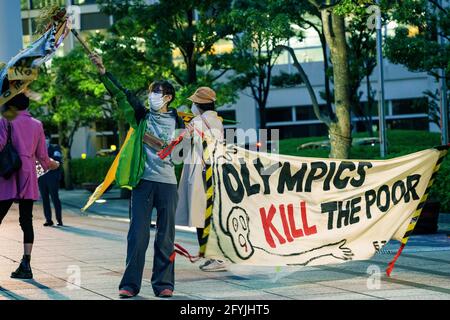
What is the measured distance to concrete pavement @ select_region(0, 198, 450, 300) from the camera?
8523 millimetres

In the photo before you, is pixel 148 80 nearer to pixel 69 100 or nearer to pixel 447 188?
pixel 69 100

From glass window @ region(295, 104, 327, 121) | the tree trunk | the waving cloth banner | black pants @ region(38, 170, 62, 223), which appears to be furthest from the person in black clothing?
glass window @ region(295, 104, 327, 121)

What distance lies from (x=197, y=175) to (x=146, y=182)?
2.02 m

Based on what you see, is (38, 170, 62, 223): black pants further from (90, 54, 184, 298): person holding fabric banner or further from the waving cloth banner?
(90, 54, 184, 298): person holding fabric banner

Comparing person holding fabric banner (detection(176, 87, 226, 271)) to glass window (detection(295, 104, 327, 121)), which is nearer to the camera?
person holding fabric banner (detection(176, 87, 226, 271))

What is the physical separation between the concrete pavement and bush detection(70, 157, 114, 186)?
27.5 meters

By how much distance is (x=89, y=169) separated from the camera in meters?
42.5

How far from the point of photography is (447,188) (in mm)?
17453

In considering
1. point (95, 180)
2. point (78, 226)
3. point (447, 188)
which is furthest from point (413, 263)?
point (95, 180)

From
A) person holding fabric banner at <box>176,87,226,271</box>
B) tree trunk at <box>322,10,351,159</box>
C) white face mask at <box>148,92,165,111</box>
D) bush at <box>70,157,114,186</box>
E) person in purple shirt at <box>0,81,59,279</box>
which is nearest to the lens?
white face mask at <box>148,92,165,111</box>

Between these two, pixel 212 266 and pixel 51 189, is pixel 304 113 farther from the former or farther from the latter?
pixel 212 266

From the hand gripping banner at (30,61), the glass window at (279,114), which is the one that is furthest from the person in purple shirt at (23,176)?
the glass window at (279,114)

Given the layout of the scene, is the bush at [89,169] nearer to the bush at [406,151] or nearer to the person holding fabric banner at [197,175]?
the bush at [406,151]
